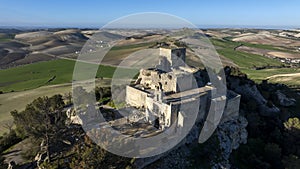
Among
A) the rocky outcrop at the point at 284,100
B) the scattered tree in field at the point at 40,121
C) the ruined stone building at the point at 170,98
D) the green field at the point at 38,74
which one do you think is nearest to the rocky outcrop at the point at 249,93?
the ruined stone building at the point at 170,98

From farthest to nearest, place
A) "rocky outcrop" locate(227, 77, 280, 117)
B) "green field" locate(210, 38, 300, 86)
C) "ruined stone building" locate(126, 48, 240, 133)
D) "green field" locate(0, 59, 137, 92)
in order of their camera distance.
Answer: "green field" locate(210, 38, 300, 86)
"green field" locate(0, 59, 137, 92)
"rocky outcrop" locate(227, 77, 280, 117)
"ruined stone building" locate(126, 48, 240, 133)

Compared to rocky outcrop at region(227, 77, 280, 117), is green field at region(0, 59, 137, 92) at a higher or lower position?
lower

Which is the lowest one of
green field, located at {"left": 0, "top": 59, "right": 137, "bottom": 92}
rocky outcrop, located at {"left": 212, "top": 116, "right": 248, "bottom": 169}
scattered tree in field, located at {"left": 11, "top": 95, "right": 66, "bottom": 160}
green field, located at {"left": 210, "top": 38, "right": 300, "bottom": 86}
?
green field, located at {"left": 210, "top": 38, "right": 300, "bottom": 86}

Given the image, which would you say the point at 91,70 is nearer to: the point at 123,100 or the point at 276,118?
the point at 123,100

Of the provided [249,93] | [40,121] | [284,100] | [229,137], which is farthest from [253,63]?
[40,121]

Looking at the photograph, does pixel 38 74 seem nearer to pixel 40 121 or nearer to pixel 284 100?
pixel 40 121

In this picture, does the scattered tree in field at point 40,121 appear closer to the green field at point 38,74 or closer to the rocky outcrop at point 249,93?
the rocky outcrop at point 249,93

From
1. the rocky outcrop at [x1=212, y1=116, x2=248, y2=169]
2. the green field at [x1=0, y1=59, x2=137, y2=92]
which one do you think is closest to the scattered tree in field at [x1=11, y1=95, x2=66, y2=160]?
the rocky outcrop at [x1=212, y1=116, x2=248, y2=169]

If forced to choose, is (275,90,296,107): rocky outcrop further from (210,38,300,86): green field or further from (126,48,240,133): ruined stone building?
(210,38,300,86): green field
